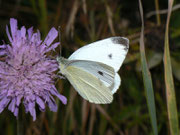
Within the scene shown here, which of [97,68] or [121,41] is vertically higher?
[121,41]

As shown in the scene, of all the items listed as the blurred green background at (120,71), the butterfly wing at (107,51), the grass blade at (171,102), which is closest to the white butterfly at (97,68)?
the butterfly wing at (107,51)

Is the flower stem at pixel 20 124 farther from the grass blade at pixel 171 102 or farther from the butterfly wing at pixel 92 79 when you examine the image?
the grass blade at pixel 171 102

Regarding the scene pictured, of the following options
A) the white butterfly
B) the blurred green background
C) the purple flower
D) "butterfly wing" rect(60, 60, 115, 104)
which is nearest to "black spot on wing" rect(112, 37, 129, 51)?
the white butterfly

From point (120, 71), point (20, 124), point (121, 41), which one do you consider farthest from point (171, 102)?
point (120, 71)

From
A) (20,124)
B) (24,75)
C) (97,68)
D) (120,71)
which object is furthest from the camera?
(120,71)

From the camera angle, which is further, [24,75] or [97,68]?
[97,68]

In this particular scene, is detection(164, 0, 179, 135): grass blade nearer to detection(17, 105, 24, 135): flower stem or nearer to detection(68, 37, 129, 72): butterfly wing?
detection(68, 37, 129, 72): butterfly wing

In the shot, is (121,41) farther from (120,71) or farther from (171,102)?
(120,71)

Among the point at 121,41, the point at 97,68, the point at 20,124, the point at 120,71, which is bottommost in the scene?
the point at 120,71
